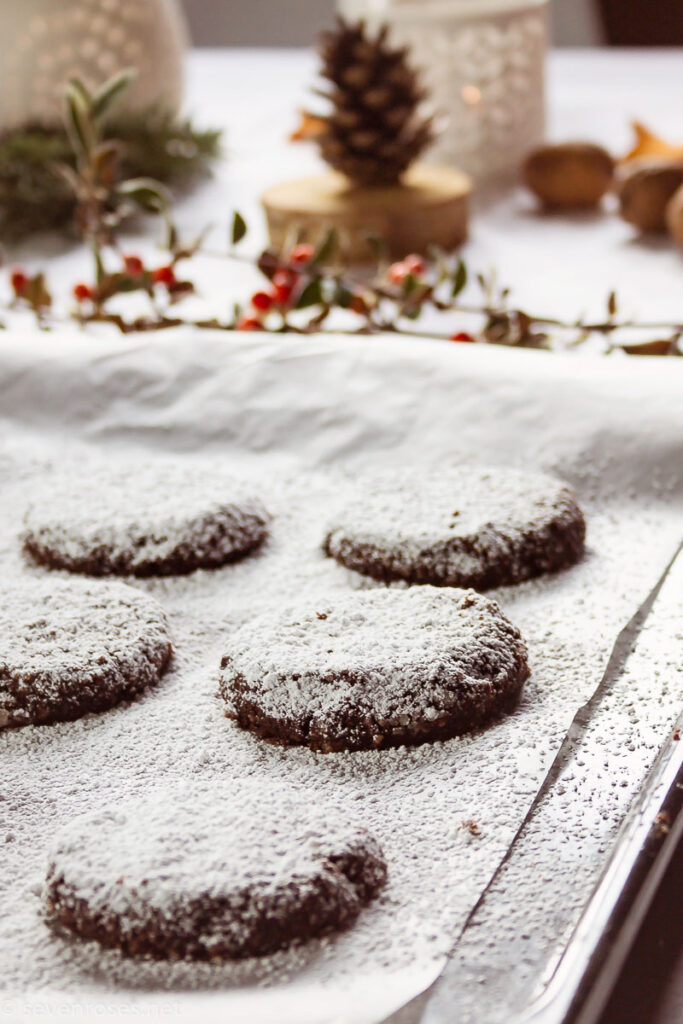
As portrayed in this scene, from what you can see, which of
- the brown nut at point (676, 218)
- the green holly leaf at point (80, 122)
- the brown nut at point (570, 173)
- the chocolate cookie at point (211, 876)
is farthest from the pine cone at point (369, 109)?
the chocolate cookie at point (211, 876)

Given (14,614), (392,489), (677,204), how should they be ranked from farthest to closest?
(677,204)
(392,489)
(14,614)

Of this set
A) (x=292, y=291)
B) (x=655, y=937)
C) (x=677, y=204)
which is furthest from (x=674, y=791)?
(x=677, y=204)

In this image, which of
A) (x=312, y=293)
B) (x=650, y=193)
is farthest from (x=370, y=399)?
(x=650, y=193)

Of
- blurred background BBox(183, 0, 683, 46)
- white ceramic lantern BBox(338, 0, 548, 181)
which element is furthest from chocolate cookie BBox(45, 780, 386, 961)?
blurred background BBox(183, 0, 683, 46)

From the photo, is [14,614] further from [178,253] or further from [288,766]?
[178,253]

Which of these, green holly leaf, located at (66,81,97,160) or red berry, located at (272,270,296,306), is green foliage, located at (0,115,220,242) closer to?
green holly leaf, located at (66,81,97,160)

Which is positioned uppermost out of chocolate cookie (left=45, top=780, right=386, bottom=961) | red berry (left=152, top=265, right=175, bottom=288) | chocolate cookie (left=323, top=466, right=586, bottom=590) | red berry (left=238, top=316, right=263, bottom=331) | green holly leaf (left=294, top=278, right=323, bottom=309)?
red berry (left=152, top=265, right=175, bottom=288)
